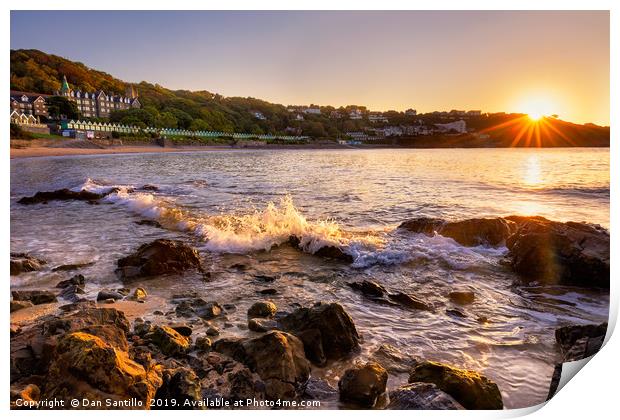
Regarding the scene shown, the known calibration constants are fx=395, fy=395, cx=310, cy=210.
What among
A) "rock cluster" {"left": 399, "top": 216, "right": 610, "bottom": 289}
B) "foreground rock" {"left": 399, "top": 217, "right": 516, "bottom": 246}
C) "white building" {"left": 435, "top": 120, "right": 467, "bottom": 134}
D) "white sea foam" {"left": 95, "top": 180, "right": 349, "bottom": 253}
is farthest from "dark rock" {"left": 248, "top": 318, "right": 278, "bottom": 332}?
"white building" {"left": 435, "top": 120, "right": 467, "bottom": 134}

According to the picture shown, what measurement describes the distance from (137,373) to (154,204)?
25.6 feet

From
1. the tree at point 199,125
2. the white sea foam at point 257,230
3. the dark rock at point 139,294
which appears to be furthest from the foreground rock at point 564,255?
the tree at point 199,125

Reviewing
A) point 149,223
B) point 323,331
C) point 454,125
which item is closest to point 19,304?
point 323,331

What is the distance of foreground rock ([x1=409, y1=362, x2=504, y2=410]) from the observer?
8.47ft

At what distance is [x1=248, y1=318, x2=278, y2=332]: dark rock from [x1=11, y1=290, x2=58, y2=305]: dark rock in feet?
6.73

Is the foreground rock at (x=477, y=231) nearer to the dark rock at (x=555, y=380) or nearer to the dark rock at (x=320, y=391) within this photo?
the dark rock at (x=555, y=380)

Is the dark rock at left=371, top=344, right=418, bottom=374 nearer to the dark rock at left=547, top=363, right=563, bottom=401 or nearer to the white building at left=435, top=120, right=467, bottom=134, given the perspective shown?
the dark rock at left=547, top=363, right=563, bottom=401

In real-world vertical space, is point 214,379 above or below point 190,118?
below

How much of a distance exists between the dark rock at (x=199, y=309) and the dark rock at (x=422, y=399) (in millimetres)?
1842

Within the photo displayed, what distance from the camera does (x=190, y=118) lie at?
5278 centimetres

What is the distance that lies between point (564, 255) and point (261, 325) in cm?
411

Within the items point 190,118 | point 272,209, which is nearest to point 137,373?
point 272,209

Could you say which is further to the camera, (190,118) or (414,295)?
(190,118)
